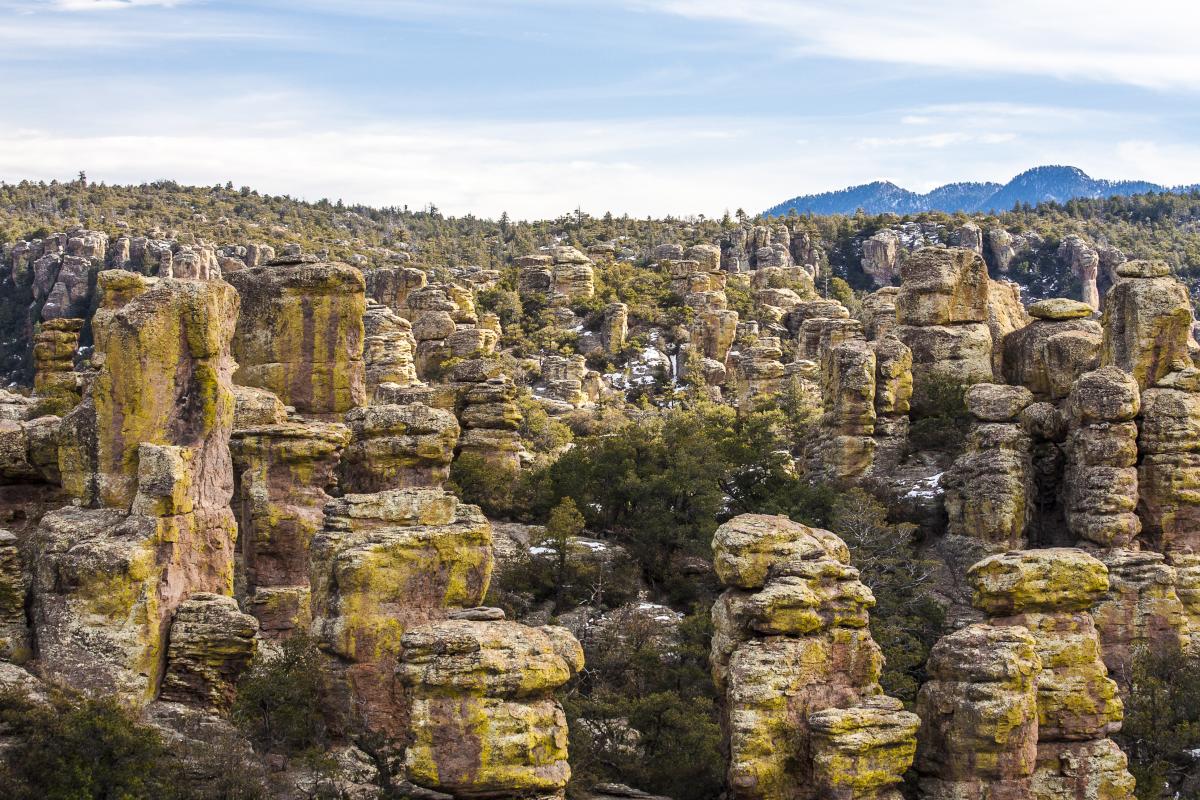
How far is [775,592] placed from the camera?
27484 millimetres

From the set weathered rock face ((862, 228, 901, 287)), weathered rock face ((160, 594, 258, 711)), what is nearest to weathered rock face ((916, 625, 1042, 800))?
weathered rock face ((160, 594, 258, 711))

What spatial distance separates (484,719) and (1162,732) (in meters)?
16.3

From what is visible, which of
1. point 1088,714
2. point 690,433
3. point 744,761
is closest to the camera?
point 744,761

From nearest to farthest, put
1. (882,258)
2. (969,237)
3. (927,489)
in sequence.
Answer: (927,489)
(969,237)
(882,258)

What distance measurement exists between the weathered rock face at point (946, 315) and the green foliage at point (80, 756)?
31531mm

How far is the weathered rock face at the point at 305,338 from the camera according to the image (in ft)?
121

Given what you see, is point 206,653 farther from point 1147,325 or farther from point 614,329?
point 614,329

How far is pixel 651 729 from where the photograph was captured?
29.1 meters

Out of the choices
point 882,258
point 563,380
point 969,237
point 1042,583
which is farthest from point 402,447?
point 882,258

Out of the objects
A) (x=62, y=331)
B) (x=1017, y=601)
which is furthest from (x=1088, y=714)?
(x=62, y=331)

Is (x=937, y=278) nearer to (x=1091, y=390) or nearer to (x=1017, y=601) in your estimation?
(x=1091, y=390)

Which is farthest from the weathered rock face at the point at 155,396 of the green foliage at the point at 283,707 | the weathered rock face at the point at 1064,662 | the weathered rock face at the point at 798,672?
the weathered rock face at the point at 1064,662

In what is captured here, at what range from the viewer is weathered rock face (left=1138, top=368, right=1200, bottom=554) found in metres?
38.8

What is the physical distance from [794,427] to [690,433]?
7.08m
